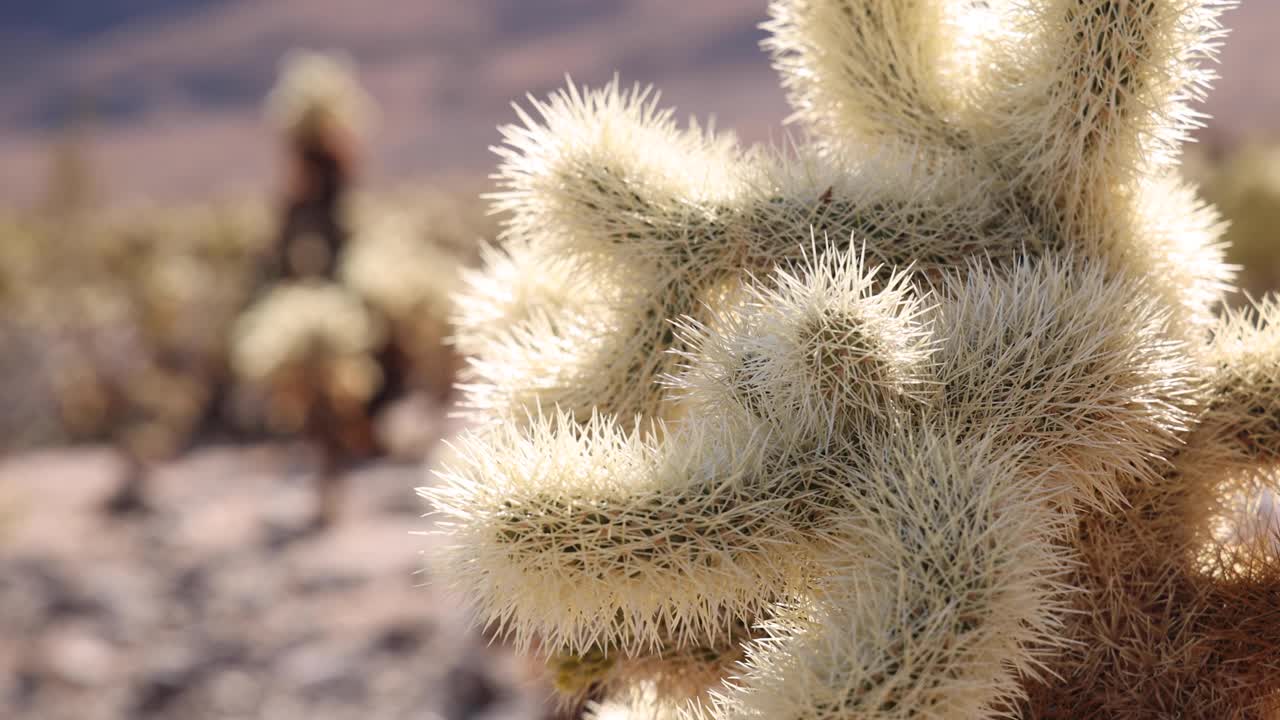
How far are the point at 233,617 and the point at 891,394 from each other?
5.32m

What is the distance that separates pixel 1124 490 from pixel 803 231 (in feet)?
1.09

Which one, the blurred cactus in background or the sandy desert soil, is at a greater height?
the blurred cactus in background

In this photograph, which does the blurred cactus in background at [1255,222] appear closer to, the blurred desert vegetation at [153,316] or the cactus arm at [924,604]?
the blurred desert vegetation at [153,316]

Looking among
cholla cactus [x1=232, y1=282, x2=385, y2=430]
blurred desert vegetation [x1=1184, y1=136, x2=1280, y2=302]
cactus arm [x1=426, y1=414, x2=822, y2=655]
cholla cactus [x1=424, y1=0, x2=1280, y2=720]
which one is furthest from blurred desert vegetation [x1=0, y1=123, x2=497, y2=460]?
blurred desert vegetation [x1=1184, y1=136, x2=1280, y2=302]

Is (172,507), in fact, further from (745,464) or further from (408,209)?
(408,209)

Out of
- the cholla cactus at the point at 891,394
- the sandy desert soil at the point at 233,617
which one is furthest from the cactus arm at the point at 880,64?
the sandy desert soil at the point at 233,617

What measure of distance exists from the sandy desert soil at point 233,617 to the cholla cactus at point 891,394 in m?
2.28

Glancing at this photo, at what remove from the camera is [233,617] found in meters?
5.26

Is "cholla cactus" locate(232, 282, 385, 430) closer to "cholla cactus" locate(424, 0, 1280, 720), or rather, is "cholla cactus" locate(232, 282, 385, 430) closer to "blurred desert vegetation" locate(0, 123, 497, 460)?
"blurred desert vegetation" locate(0, 123, 497, 460)

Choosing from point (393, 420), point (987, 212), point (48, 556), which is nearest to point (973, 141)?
point (987, 212)

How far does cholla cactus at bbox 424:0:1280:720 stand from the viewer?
0.62m

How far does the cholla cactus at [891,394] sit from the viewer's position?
62 cm

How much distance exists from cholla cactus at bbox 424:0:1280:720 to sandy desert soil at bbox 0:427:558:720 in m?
2.28

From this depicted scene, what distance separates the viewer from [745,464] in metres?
0.64
